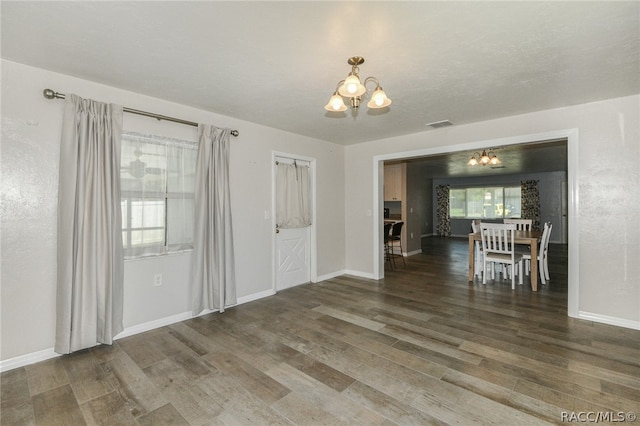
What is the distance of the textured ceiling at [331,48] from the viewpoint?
5.94 feet

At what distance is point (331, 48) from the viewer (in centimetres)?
221

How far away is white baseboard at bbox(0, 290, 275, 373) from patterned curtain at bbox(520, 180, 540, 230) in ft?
33.4

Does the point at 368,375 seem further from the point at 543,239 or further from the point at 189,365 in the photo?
the point at 543,239

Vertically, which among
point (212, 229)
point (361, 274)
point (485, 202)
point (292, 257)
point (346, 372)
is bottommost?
point (346, 372)

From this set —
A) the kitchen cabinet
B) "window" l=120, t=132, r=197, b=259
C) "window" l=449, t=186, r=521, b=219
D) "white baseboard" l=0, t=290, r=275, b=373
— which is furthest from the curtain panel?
"window" l=449, t=186, r=521, b=219

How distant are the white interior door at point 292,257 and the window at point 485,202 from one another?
30.8 feet

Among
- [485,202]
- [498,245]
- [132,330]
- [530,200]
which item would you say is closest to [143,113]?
[132,330]

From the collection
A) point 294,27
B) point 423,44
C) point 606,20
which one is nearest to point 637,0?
point 606,20

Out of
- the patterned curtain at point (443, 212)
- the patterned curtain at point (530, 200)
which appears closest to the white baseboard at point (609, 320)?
the patterned curtain at point (530, 200)

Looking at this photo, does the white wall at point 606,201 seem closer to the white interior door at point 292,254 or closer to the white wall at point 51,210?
the white interior door at point 292,254

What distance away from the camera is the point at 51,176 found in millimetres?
2621

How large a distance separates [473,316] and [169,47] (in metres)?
4.05

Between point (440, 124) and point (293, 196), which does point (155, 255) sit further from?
point (440, 124)

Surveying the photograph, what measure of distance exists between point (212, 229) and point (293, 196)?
62.5 inches
